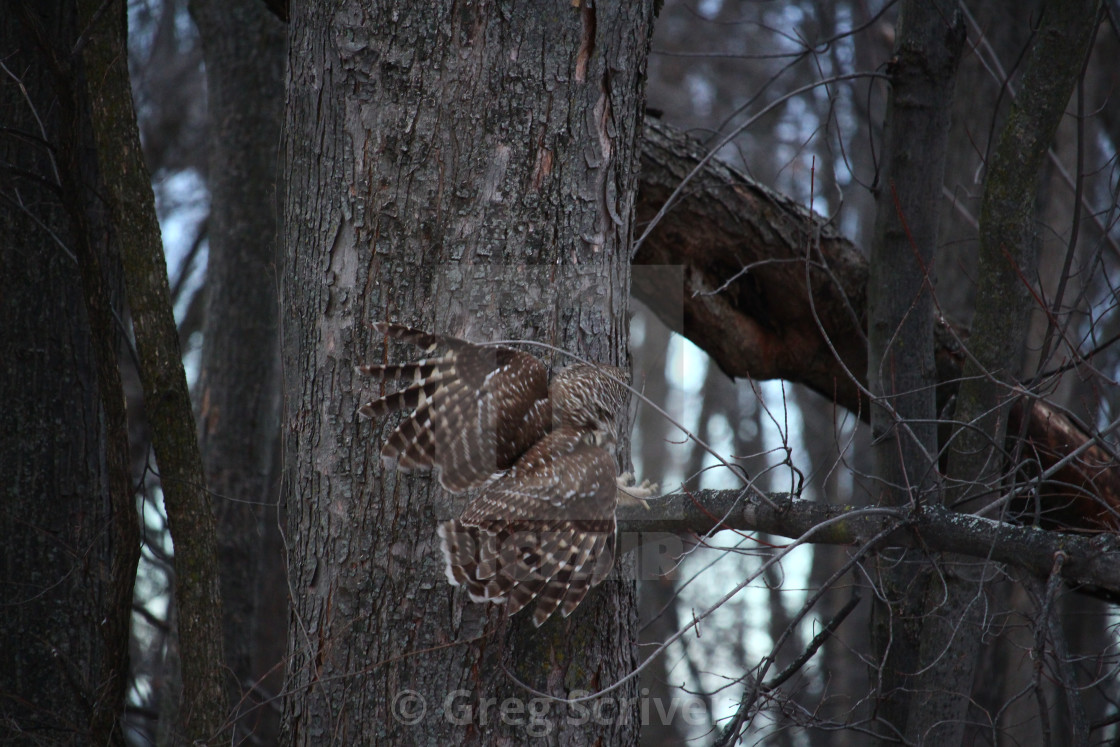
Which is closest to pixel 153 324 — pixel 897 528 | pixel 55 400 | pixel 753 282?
pixel 55 400

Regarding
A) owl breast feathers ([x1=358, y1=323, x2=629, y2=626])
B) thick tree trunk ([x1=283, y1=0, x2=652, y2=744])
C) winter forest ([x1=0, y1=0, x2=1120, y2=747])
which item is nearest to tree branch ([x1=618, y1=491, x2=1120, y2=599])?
winter forest ([x1=0, y1=0, x2=1120, y2=747])

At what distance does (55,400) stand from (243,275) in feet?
7.68

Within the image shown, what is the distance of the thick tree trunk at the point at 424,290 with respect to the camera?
2.62 metres

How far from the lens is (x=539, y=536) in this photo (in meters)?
2.54

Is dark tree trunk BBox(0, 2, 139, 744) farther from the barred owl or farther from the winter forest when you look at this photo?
the barred owl

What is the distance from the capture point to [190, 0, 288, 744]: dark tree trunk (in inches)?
223

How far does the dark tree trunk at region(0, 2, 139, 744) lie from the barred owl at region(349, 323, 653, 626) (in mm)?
1360

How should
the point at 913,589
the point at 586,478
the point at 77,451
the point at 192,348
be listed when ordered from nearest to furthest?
the point at 586,478, the point at 77,451, the point at 913,589, the point at 192,348

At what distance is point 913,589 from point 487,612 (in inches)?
93.5

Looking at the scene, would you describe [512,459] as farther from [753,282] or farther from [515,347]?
[753,282]

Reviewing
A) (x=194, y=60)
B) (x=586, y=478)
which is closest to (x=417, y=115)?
(x=586, y=478)

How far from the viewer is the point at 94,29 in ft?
10.4

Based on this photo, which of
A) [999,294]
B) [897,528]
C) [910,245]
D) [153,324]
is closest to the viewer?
[897,528]

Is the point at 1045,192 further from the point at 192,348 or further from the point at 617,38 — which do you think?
the point at 192,348
